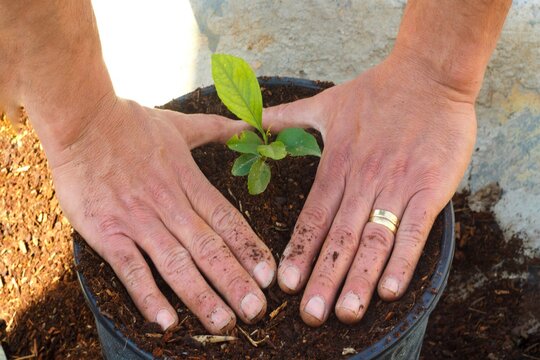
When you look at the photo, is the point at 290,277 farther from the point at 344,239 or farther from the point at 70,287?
the point at 70,287

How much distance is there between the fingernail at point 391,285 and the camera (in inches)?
44.8

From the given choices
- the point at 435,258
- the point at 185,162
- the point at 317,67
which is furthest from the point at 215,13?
the point at 435,258

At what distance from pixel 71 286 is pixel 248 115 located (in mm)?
720

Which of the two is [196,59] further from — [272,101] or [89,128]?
[89,128]

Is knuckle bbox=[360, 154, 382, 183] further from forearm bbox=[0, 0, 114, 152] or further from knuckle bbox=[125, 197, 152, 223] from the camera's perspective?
forearm bbox=[0, 0, 114, 152]

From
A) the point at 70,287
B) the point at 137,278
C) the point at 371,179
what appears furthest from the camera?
the point at 70,287

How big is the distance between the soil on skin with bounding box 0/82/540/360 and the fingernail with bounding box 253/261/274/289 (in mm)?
583

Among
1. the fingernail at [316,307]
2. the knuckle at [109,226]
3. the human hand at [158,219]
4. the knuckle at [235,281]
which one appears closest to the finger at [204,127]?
the human hand at [158,219]

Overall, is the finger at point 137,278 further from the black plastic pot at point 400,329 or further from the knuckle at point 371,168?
the knuckle at point 371,168

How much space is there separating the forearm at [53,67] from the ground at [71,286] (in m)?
0.49

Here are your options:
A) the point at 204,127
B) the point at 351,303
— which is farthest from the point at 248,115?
the point at 351,303

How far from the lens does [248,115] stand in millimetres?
1232

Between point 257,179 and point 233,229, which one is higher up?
point 257,179

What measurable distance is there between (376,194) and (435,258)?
0.17 metres
